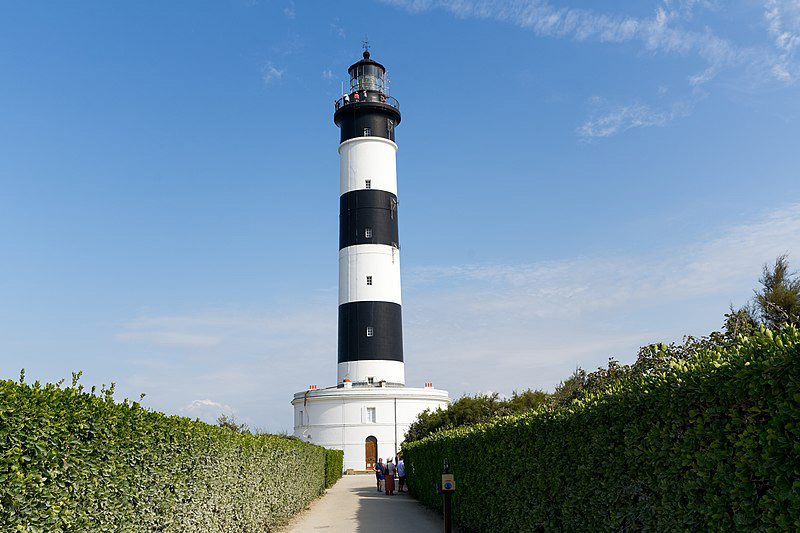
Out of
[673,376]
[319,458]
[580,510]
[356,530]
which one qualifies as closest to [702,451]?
[673,376]

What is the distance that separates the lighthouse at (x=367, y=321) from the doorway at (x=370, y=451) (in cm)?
6

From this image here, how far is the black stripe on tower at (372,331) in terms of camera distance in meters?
37.6

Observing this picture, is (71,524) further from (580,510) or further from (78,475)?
(580,510)

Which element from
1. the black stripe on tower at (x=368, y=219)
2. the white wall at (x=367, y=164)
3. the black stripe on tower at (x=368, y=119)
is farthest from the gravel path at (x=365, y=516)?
the black stripe on tower at (x=368, y=119)

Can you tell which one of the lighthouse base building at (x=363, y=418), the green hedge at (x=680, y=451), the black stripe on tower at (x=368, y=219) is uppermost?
the black stripe on tower at (x=368, y=219)

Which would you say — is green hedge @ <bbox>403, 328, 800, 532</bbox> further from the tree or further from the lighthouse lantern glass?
the lighthouse lantern glass

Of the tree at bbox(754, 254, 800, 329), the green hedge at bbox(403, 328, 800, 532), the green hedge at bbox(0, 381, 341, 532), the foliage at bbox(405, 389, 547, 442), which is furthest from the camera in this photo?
the foliage at bbox(405, 389, 547, 442)

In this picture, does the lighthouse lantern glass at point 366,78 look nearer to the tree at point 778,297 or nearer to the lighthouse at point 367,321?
the lighthouse at point 367,321

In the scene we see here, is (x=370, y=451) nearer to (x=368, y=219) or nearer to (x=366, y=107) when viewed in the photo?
(x=368, y=219)

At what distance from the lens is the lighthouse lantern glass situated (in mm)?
42594

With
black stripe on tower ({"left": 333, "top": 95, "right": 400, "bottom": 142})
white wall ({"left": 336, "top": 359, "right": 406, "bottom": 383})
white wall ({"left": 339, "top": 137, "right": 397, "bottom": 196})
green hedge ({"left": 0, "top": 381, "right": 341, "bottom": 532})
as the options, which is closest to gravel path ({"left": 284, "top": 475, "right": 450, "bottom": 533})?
green hedge ({"left": 0, "top": 381, "right": 341, "bottom": 532})

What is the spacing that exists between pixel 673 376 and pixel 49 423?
5.01 m

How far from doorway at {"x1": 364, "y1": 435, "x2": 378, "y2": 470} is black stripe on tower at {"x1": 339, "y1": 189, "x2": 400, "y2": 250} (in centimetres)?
1198

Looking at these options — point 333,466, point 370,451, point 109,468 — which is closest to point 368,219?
point 370,451
